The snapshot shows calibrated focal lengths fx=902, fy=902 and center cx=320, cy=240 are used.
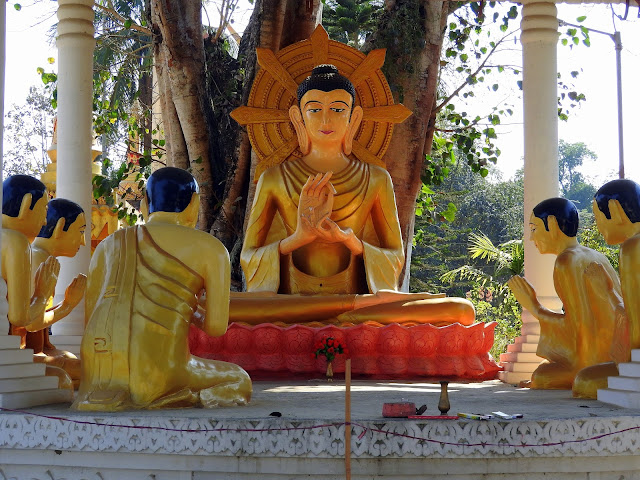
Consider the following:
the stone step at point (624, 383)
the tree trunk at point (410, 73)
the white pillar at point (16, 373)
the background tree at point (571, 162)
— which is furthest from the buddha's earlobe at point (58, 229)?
the background tree at point (571, 162)

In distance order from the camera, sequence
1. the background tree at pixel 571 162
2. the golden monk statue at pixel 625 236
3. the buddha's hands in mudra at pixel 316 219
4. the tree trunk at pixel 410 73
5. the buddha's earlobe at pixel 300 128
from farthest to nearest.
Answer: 1. the background tree at pixel 571 162
2. the tree trunk at pixel 410 73
3. the buddha's earlobe at pixel 300 128
4. the buddha's hands in mudra at pixel 316 219
5. the golden monk statue at pixel 625 236

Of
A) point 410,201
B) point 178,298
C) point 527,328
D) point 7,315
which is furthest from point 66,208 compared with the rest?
point 410,201

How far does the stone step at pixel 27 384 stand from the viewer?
430cm

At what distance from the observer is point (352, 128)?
27.8 ft

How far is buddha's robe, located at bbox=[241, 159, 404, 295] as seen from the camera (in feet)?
25.4

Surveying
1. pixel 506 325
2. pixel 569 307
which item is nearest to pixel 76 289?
pixel 569 307

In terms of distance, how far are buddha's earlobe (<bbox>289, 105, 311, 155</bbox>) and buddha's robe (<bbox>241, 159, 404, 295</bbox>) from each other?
152 mm

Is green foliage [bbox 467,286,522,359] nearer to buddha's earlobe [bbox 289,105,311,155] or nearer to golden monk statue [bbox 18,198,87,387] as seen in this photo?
buddha's earlobe [bbox 289,105,311,155]

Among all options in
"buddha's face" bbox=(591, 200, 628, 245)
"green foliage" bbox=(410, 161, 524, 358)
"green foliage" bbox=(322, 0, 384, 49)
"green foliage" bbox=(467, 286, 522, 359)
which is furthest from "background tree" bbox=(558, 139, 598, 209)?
"buddha's face" bbox=(591, 200, 628, 245)

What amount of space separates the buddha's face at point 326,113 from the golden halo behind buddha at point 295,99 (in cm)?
39

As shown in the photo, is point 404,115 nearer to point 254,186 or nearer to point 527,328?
point 254,186

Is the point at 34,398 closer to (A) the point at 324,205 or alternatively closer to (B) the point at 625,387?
(B) the point at 625,387

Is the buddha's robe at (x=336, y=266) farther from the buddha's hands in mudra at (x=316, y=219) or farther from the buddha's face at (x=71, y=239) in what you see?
the buddha's face at (x=71, y=239)

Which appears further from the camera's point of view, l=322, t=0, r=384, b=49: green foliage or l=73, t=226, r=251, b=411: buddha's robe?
l=322, t=0, r=384, b=49: green foliage
